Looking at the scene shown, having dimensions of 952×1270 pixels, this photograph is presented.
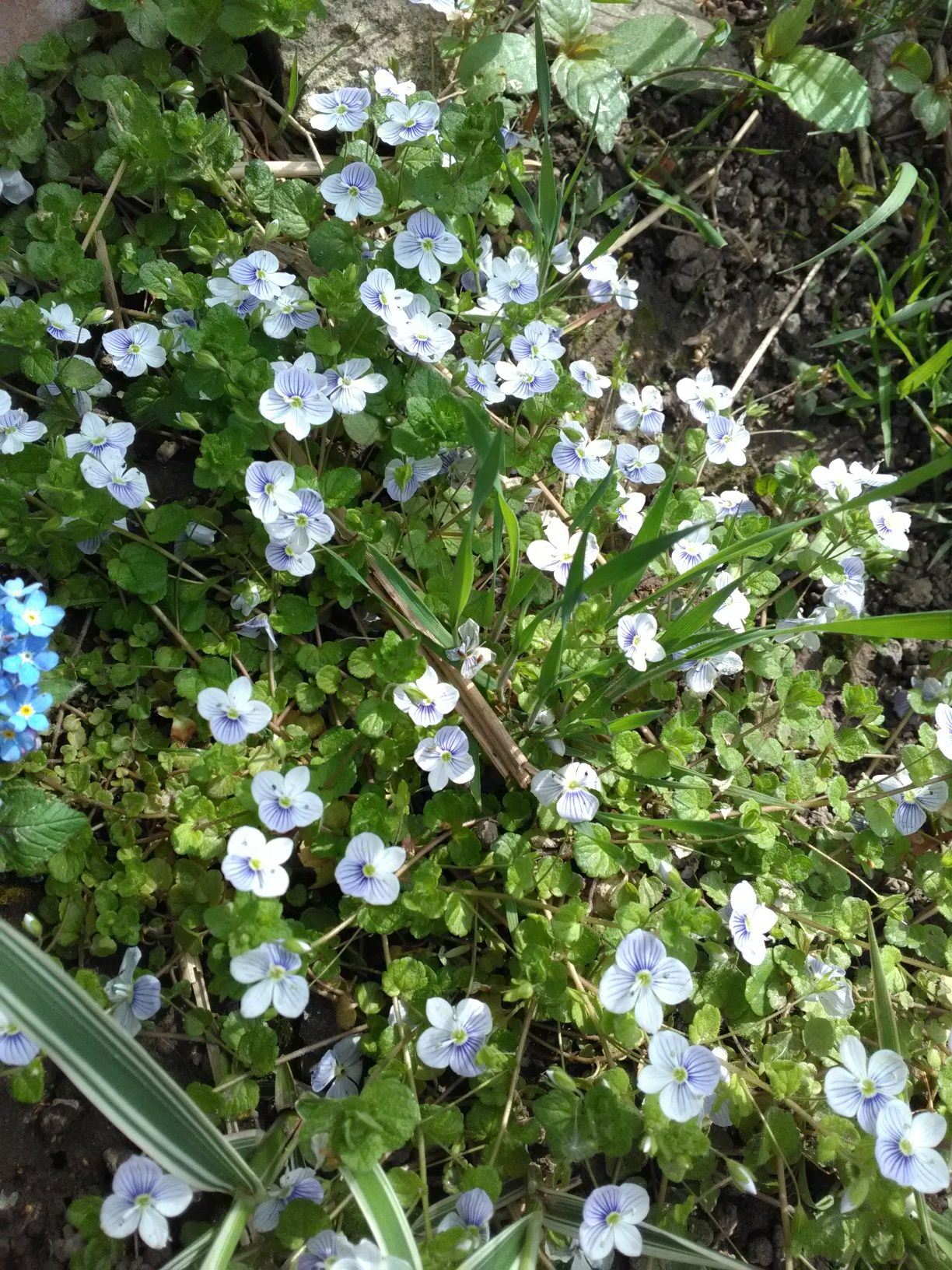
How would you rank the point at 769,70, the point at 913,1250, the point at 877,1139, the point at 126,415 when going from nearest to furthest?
the point at 877,1139
the point at 913,1250
the point at 126,415
the point at 769,70

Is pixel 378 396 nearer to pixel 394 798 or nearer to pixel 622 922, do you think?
pixel 394 798

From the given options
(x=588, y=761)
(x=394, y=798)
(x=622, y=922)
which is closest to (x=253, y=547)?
(x=394, y=798)

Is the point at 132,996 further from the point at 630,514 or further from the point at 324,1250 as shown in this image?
the point at 630,514

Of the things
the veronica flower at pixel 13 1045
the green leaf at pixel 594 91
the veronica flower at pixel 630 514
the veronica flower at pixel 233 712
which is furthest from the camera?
the green leaf at pixel 594 91

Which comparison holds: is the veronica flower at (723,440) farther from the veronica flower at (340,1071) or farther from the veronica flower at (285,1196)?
the veronica flower at (285,1196)

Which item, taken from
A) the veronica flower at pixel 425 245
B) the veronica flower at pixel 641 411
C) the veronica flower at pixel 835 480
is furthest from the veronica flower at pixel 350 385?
the veronica flower at pixel 835 480

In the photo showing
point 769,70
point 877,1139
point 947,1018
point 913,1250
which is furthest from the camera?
point 769,70
